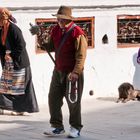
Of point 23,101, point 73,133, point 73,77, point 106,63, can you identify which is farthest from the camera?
point 106,63

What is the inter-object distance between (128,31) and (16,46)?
390cm

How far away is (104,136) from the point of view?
8.85 m

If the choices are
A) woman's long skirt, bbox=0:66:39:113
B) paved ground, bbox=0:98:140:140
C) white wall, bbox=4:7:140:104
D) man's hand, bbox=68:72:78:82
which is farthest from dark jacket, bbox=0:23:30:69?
white wall, bbox=4:7:140:104

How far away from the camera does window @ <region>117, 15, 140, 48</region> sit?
13023mm

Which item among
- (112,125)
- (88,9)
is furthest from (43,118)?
(88,9)

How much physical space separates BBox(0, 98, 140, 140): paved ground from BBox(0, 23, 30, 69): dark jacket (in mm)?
880

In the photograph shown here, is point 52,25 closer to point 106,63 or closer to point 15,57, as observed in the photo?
point 106,63

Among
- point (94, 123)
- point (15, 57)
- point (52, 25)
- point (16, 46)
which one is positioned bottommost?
point (94, 123)

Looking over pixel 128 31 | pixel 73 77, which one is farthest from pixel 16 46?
pixel 128 31

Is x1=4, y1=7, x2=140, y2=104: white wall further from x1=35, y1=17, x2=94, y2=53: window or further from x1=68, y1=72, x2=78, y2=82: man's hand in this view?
x1=68, y1=72, x2=78, y2=82: man's hand

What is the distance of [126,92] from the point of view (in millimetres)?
11984

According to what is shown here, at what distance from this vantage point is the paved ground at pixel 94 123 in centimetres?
885

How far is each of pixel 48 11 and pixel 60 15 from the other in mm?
3198

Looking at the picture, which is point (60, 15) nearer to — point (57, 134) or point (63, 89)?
point (63, 89)
